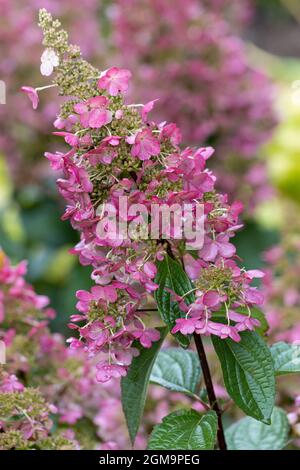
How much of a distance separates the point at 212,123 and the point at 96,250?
135 centimetres

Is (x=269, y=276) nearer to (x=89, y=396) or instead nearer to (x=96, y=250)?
(x=89, y=396)

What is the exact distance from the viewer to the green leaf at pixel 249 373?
2.56 feet

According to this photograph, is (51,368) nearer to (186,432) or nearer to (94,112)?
(186,432)

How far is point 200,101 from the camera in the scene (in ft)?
6.75

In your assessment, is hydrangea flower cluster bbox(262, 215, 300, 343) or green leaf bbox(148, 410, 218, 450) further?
hydrangea flower cluster bbox(262, 215, 300, 343)

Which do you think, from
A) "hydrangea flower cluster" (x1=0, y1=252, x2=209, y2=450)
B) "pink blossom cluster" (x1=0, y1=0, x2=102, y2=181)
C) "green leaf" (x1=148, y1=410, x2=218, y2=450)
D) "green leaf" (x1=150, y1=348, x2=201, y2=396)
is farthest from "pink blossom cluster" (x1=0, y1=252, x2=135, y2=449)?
"pink blossom cluster" (x1=0, y1=0, x2=102, y2=181)

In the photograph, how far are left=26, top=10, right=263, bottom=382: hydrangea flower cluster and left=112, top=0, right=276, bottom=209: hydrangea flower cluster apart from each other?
129 centimetres

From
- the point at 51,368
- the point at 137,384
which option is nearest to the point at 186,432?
the point at 137,384

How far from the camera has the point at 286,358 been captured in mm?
896

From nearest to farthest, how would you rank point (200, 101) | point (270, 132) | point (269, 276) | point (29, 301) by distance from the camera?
point (29, 301) < point (269, 276) < point (200, 101) < point (270, 132)

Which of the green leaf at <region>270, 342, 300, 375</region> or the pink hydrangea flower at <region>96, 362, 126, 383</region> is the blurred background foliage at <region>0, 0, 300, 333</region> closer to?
the green leaf at <region>270, 342, 300, 375</region>

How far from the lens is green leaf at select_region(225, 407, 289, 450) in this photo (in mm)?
999

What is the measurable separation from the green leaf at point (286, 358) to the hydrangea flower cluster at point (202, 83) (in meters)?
1.19
